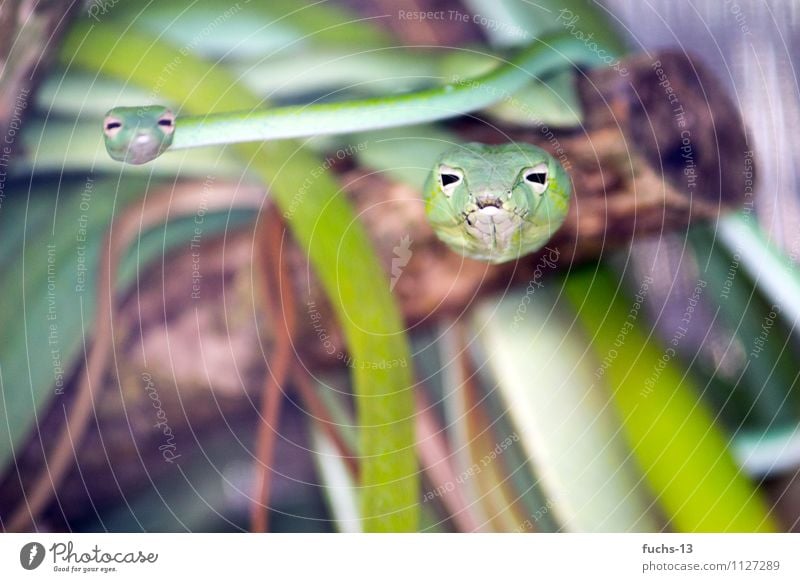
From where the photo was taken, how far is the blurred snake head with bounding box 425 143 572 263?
0.78 m

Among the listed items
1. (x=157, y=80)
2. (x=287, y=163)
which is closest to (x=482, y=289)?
(x=287, y=163)

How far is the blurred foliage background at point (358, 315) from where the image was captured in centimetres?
82

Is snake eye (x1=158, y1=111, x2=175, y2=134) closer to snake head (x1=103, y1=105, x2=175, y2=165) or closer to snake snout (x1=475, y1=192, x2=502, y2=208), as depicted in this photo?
snake head (x1=103, y1=105, x2=175, y2=165)

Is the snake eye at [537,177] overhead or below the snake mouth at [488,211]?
overhead

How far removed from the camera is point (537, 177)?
80cm

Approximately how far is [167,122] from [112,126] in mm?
56

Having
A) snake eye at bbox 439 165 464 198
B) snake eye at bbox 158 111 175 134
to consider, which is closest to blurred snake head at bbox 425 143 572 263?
snake eye at bbox 439 165 464 198

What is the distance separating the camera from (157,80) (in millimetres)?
824

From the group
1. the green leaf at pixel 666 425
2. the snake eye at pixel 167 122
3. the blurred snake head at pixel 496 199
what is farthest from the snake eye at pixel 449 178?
the snake eye at pixel 167 122

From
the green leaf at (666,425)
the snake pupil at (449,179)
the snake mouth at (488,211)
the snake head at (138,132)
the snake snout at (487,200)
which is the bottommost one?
the green leaf at (666,425)

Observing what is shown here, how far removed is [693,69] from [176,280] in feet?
1.76

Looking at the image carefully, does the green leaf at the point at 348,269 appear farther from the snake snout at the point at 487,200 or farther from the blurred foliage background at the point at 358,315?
the snake snout at the point at 487,200

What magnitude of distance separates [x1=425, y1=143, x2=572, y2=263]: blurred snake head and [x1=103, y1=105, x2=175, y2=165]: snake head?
0.26 metres
